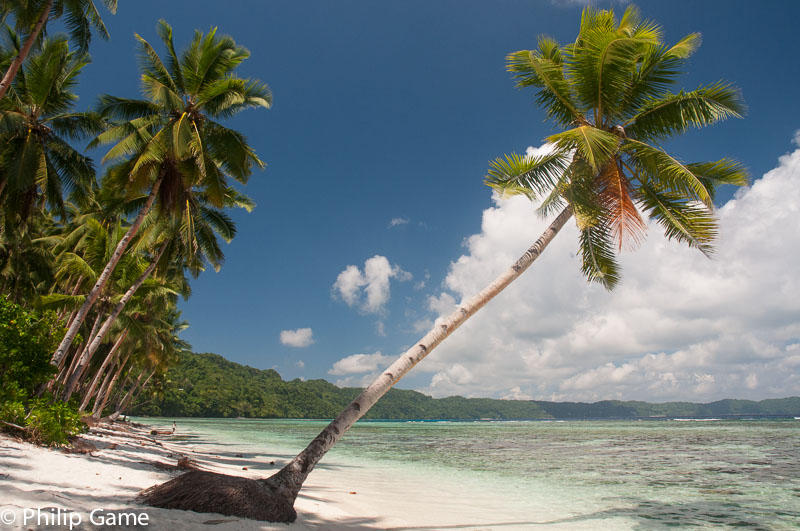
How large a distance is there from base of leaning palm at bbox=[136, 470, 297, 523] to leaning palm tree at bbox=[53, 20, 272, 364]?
852 centimetres

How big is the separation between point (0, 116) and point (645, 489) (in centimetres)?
1788

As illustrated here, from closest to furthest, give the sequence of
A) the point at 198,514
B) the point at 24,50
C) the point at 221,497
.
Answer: the point at 198,514 → the point at 221,497 → the point at 24,50

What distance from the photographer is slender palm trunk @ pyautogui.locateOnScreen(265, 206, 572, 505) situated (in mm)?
5332

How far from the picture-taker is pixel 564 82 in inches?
305

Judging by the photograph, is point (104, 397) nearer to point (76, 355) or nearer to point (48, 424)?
point (76, 355)

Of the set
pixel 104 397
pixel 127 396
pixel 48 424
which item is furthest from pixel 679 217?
pixel 127 396

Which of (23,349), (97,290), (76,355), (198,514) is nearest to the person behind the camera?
(198,514)

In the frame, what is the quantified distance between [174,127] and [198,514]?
9886mm

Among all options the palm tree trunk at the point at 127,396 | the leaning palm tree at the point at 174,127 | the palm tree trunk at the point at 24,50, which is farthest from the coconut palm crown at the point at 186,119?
the palm tree trunk at the point at 127,396

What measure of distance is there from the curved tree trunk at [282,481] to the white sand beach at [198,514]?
0.17 meters

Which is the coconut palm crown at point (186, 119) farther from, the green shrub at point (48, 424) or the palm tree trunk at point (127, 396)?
the palm tree trunk at point (127, 396)

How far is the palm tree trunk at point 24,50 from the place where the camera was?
8.88 metres

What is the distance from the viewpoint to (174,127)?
11016 millimetres

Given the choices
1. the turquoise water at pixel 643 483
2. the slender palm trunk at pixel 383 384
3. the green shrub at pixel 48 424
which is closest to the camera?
the slender palm trunk at pixel 383 384
